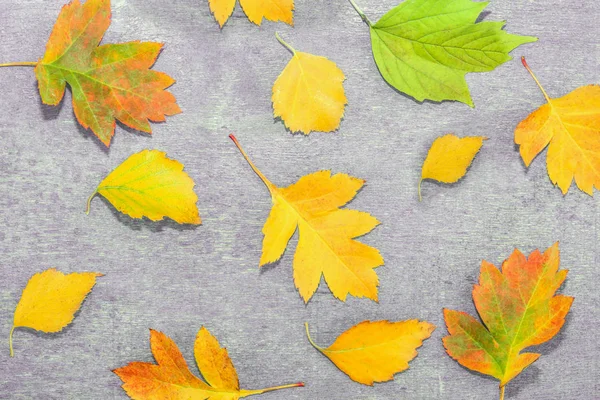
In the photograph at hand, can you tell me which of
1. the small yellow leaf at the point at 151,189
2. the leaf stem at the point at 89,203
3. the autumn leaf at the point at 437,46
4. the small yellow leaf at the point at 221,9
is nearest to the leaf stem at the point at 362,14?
the autumn leaf at the point at 437,46

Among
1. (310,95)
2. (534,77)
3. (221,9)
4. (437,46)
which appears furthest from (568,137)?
(221,9)

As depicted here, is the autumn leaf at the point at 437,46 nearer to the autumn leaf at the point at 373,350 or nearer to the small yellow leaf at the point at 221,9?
the small yellow leaf at the point at 221,9

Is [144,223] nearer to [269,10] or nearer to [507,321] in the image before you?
[269,10]

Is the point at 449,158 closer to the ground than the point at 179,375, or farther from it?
farther from it

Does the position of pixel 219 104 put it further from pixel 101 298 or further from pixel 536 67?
pixel 536 67

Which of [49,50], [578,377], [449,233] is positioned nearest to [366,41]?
[449,233]

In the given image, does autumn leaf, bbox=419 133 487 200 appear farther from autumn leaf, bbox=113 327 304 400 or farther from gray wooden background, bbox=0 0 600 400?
autumn leaf, bbox=113 327 304 400
